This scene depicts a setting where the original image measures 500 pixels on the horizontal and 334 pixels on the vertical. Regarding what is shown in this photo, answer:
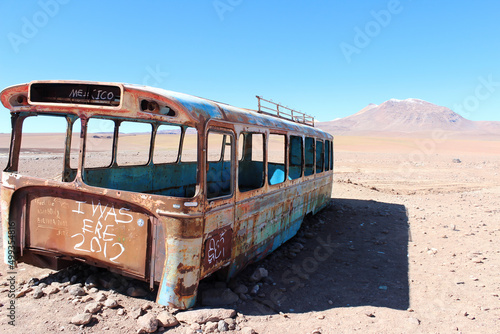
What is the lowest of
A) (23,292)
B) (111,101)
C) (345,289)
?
(345,289)

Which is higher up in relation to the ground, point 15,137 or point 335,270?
point 15,137

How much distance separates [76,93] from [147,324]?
2.56 metres

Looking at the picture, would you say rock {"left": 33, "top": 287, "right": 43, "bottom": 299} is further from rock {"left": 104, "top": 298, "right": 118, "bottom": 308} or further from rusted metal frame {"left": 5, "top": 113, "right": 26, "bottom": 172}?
rusted metal frame {"left": 5, "top": 113, "right": 26, "bottom": 172}

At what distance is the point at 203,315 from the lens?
3.67 m

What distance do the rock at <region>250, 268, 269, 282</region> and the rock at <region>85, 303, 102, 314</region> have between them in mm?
2044

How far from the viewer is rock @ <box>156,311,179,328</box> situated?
3538 mm

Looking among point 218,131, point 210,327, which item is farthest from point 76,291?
point 218,131

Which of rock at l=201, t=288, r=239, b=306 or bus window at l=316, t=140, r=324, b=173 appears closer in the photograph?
rock at l=201, t=288, r=239, b=306

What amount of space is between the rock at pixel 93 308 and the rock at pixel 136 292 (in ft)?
1.27

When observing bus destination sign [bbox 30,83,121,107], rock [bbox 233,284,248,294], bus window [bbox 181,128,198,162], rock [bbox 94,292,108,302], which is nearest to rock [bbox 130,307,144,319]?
rock [bbox 94,292,108,302]

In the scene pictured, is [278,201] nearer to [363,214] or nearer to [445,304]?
[445,304]

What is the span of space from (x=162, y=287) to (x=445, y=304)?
12.0 ft

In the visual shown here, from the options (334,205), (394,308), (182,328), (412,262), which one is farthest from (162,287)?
(334,205)

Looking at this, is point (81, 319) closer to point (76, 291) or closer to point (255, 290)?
point (76, 291)
